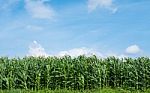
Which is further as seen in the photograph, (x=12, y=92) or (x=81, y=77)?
(x=81, y=77)

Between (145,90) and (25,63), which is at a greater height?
(25,63)

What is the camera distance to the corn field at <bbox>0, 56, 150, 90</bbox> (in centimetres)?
2788

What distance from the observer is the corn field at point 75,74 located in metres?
27.9

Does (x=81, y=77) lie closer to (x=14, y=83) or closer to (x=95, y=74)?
(x=95, y=74)

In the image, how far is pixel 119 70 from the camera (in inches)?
1157

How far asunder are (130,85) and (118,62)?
226 centimetres

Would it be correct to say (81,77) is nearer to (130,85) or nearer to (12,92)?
(130,85)

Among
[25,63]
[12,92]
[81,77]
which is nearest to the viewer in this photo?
[12,92]

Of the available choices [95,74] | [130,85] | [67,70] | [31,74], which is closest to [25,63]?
[31,74]

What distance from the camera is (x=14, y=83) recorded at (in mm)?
27594

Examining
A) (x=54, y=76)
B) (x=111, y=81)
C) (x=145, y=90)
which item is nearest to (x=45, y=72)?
(x=54, y=76)

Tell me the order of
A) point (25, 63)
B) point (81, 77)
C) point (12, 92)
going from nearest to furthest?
point (12, 92), point (81, 77), point (25, 63)

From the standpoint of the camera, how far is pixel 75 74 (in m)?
28.4

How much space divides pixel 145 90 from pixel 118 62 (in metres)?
3.39
